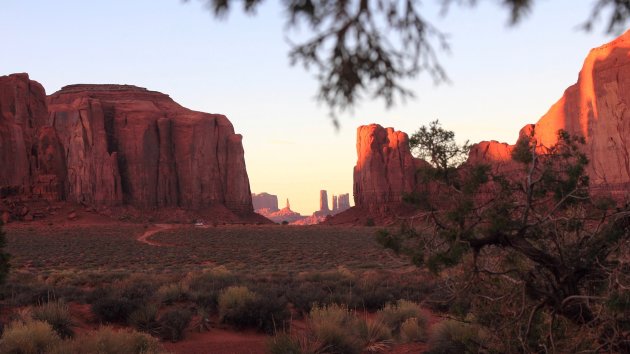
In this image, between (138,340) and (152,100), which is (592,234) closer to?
(138,340)

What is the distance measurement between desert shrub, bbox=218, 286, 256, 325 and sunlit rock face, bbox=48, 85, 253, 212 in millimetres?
68911

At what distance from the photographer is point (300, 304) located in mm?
12711

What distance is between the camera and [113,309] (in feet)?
37.1

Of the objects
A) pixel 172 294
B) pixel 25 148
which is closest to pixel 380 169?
pixel 25 148

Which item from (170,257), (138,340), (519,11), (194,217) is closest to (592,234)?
(519,11)

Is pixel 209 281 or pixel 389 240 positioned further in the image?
pixel 209 281

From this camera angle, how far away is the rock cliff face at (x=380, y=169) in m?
82.9

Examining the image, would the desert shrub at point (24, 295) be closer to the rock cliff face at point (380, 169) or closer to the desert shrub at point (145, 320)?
the desert shrub at point (145, 320)

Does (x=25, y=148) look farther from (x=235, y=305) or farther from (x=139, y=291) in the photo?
(x=235, y=305)

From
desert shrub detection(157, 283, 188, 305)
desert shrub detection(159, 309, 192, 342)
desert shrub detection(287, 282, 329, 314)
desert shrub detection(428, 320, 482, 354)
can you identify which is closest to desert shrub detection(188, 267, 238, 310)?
desert shrub detection(157, 283, 188, 305)

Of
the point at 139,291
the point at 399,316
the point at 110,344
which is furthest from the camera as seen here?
the point at 139,291

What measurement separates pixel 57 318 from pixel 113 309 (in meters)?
1.56

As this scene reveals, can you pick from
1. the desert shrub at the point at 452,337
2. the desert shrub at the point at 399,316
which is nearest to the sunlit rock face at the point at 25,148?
the desert shrub at the point at 399,316

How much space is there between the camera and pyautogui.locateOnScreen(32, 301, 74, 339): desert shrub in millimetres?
9641
